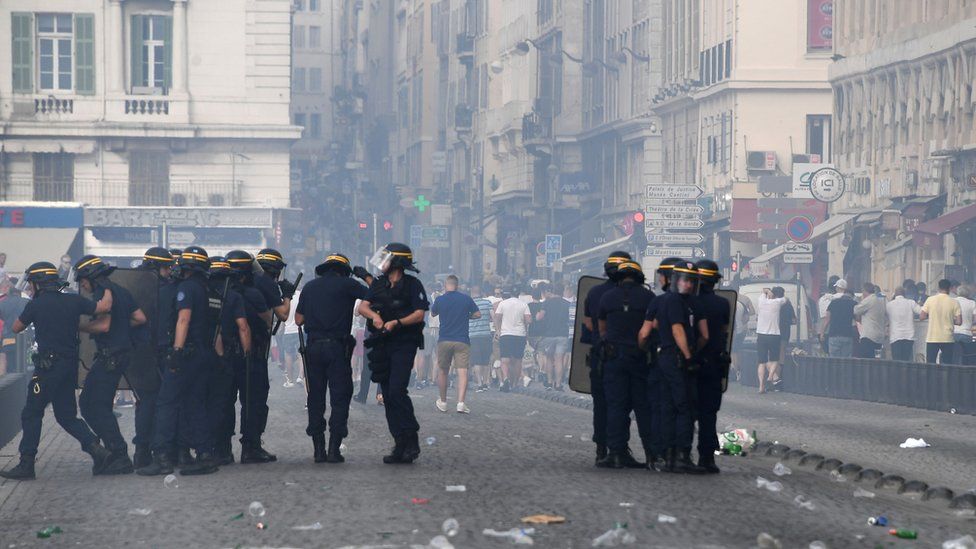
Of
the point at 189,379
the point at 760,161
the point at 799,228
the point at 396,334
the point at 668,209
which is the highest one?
the point at 760,161

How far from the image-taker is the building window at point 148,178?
58.9 meters

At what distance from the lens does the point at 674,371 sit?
14.6 m

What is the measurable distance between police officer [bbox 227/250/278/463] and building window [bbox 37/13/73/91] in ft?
143

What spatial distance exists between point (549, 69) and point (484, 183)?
34.3 feet

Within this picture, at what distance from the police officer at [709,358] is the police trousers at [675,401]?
115mm

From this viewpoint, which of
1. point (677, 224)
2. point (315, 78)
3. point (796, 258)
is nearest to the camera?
point (796, 258)

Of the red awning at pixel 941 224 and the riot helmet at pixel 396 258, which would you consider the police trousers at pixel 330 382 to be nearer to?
the riot helmet at pixel 396 258

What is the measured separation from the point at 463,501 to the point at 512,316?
776 inches

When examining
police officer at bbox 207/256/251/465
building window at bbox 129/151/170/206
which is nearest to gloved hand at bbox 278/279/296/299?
police officer at bbox 207/256/251/465

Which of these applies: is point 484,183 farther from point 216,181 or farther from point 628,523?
point 628,523

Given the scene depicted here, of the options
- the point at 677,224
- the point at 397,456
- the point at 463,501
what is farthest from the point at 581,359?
the point at 677,224

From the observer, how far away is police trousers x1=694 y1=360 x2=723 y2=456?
1470cm

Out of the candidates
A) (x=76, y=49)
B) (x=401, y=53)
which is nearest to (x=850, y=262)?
(x=76, y=49)

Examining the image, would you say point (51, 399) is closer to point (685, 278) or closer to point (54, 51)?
point (685, 278)
